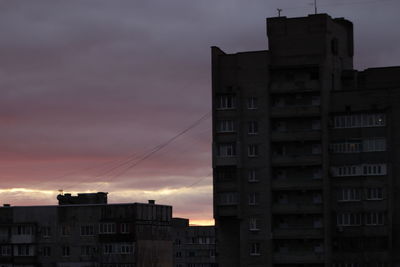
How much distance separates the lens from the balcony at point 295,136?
144m

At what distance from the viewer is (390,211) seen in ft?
458

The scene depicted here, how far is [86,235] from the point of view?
165375 mm

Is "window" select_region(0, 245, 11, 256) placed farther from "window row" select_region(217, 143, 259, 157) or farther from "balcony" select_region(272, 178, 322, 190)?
"balcony" select_region(272, 178, 322, 190)

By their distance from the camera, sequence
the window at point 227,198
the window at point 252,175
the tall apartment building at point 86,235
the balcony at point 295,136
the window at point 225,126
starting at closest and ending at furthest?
the window at point 227,198 < the window at point 252,175 < the balcony at point 295,136 < the window at point 225,126 < the tall apartment building at point 86,235

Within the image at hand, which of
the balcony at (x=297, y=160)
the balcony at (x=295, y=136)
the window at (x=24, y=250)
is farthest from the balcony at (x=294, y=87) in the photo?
the window at (x=24, y=250)

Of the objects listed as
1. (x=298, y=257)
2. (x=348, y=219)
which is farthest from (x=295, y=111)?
(x=298, y=257)

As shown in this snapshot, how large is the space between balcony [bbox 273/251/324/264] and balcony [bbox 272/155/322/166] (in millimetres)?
12043

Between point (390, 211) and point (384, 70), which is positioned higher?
point (384, 70)

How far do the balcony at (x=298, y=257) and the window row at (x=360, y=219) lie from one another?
544 centimetres

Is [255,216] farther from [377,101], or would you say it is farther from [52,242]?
[52,242]

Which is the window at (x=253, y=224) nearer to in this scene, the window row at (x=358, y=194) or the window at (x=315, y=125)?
the window row at (x=358, y=194)

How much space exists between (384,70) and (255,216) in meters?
28.7

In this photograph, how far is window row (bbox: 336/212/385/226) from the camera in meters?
140

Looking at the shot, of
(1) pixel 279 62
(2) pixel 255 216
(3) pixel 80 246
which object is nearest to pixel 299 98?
(1) pixel 279 62
